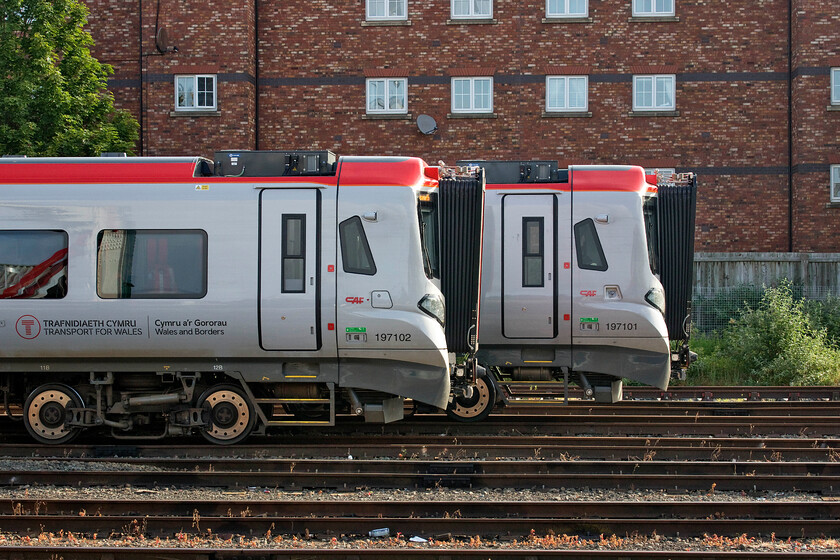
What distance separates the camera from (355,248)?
10266 millimetres

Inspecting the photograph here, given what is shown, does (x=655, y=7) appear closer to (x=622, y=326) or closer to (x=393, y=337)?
(x=622, y=326)

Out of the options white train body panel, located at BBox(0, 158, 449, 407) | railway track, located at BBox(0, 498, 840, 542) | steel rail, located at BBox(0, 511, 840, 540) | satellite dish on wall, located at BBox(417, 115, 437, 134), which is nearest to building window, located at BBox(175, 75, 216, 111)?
satellite dish on wall, located at BBox(417, 115, 437, 134)

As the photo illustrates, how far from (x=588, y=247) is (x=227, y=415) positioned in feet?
17.7

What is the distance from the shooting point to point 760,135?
2483cm

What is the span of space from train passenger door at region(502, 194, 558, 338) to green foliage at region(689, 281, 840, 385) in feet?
24.6

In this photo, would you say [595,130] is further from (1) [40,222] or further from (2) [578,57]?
(1) [40,222]

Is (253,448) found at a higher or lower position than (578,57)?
lower

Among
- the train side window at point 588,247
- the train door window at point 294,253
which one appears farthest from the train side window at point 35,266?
the train side window at point 588,247

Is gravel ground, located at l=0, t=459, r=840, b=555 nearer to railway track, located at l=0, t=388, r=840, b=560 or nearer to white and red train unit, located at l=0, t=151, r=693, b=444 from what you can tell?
railway track, located at l=0, t=388, r=840, b=560

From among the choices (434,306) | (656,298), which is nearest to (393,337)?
(434,306)

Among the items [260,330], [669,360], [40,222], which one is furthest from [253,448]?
[669,360]

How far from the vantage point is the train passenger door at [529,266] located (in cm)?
1215

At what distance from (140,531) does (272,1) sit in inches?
805

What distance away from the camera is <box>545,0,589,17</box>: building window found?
2486cm
